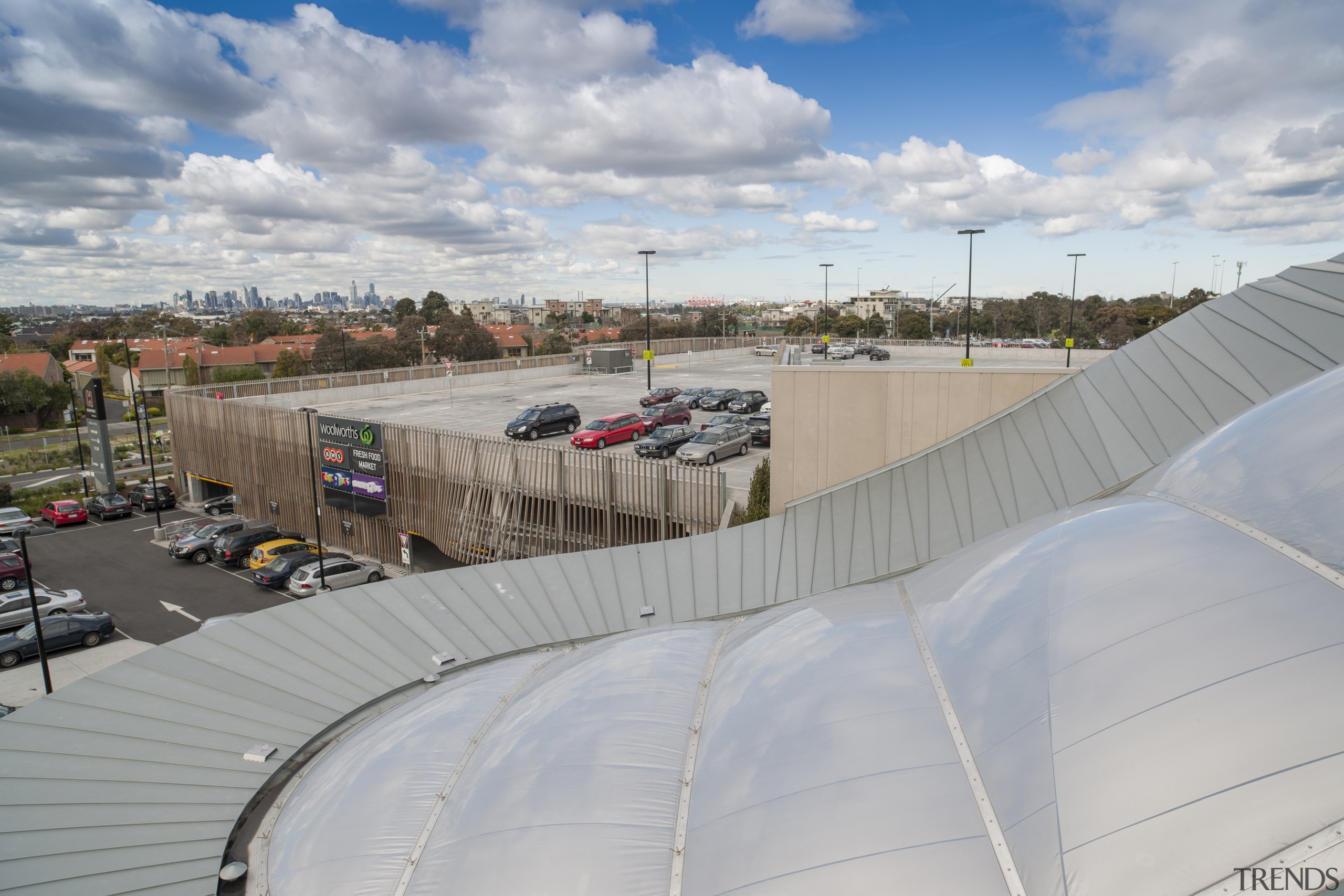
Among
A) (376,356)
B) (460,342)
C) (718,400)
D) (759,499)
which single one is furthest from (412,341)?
(759,499)

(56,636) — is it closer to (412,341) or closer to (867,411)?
(867,411)

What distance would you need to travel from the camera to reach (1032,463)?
11602mm

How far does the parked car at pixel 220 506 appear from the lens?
3691cm

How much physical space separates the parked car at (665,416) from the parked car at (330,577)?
44.4ft

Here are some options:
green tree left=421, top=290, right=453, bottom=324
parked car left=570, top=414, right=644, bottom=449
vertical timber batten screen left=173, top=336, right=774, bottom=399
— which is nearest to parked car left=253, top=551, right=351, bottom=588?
parked car left=570, top=414, right=644, bottom=449

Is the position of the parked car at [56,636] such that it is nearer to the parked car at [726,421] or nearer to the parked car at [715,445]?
the parked car at [715,445]

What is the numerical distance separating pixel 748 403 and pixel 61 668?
29822mm

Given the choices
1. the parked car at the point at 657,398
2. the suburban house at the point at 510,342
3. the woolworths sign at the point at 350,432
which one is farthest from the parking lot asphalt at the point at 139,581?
the suburban house at the point at 510,342

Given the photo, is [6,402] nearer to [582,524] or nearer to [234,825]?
[582,524]

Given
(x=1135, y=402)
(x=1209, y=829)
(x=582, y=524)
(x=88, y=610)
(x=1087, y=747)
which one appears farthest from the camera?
(x=88, y=610)

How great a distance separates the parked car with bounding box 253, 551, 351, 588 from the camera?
84.8ft

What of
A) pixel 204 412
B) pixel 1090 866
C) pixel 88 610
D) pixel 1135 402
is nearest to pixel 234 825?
pixel 1090 866

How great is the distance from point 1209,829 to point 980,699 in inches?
56.6

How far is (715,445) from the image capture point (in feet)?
92.3
